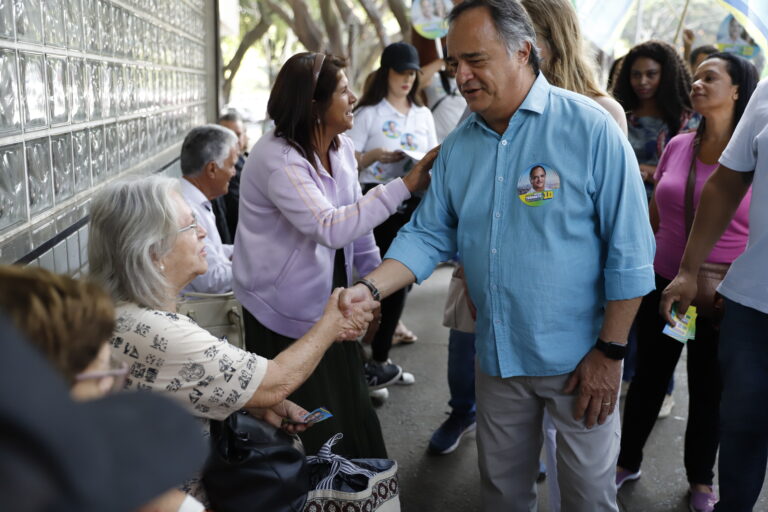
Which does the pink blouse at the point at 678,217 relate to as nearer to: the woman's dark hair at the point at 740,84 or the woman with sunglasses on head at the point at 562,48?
the woman's dark hair at the point at 740,84

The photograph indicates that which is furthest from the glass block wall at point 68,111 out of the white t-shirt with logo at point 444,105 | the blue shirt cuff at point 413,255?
the white t-shirt with logo at point 444,105

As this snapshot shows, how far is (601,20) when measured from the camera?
4070 millimetres

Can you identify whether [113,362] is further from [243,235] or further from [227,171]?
[227,171]

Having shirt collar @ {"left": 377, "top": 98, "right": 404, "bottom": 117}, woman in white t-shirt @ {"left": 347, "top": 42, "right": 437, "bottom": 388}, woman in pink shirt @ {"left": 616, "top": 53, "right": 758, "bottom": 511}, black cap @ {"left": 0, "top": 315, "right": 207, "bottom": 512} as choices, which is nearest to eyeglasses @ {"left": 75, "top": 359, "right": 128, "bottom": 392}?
black cap @ {"left": 0, "top": 315, "right": 207, "bottom": 512}

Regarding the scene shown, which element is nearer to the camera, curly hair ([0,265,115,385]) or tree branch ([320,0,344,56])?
curly hair ([0,265,115,385])

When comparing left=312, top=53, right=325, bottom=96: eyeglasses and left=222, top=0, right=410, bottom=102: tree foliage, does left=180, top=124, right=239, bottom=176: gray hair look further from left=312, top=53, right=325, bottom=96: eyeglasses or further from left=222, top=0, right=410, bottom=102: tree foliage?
left=222, top=0, right=410, bottom=102: tree foliage

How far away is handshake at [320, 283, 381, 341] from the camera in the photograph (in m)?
2.07

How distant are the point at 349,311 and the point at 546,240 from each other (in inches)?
24.2

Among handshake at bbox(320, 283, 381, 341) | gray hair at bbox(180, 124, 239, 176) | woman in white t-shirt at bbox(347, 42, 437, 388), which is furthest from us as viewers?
woman in white t-shirt at bbox(347, 42, 437, 388)

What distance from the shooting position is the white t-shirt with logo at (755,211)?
2090mm

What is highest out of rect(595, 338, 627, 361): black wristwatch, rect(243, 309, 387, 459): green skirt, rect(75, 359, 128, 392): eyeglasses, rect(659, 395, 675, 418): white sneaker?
rect(75, 359, 128, 392): eyeglasses

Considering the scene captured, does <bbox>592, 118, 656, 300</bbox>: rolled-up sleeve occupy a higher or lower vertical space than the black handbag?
higher

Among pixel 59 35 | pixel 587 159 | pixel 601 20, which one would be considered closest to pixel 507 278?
pixel 587 159

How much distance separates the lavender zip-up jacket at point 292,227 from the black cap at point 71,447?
1774mm
